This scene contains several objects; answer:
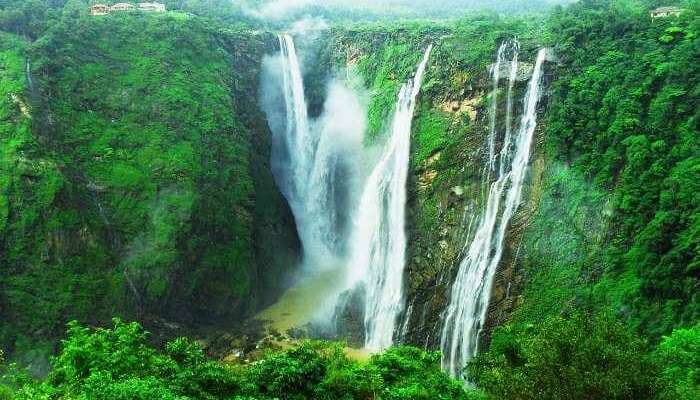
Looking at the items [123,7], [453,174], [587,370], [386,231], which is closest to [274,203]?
[386,231]

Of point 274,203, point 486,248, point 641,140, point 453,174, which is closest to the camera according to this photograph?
point 641,140

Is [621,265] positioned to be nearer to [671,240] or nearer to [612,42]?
[671,240]

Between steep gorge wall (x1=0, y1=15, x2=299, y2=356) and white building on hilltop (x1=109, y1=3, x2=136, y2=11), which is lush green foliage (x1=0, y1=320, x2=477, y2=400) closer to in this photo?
steep gorge wall (x1=0, y1=15, x2=299, y2=356)

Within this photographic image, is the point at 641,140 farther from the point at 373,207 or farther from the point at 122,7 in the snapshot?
the point at 122,7

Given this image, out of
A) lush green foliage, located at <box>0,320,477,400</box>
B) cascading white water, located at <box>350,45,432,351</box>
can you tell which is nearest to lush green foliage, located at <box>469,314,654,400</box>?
lush green foliage, located at <box>0,320,477,400</box>

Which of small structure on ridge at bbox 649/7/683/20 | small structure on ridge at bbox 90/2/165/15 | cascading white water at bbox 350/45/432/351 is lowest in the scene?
cascading white water at bbox 350/45/432/351

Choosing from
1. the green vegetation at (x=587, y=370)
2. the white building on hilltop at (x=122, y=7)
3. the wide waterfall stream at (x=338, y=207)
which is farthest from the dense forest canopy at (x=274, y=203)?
the white building on hilltop at (x=122, y=7)
